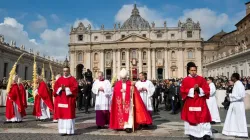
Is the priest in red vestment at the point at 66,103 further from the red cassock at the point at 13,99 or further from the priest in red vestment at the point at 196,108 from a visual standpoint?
the red cassock at the point at 13,99

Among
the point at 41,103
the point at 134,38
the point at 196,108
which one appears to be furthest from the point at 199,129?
the point at 134,38

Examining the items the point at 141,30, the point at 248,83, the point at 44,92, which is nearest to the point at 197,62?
the point at 141,30

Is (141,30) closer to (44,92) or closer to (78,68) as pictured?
(78,68)

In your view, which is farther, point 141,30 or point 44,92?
point 141,30

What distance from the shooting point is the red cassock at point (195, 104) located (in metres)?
6.10

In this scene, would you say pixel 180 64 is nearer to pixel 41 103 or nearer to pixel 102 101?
pixel 41 103

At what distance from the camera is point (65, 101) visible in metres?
7.41

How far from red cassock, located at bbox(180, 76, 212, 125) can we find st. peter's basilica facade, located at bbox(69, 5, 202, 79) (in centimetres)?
5615

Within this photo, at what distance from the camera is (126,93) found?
7.86m

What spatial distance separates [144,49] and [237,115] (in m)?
57.7

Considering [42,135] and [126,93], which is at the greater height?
[126,93]

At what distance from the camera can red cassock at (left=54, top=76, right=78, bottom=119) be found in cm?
732

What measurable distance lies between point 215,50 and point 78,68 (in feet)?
117

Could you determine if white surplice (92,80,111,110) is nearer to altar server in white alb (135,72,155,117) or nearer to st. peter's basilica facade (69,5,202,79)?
altar server in white alb (135,72,155,117)
